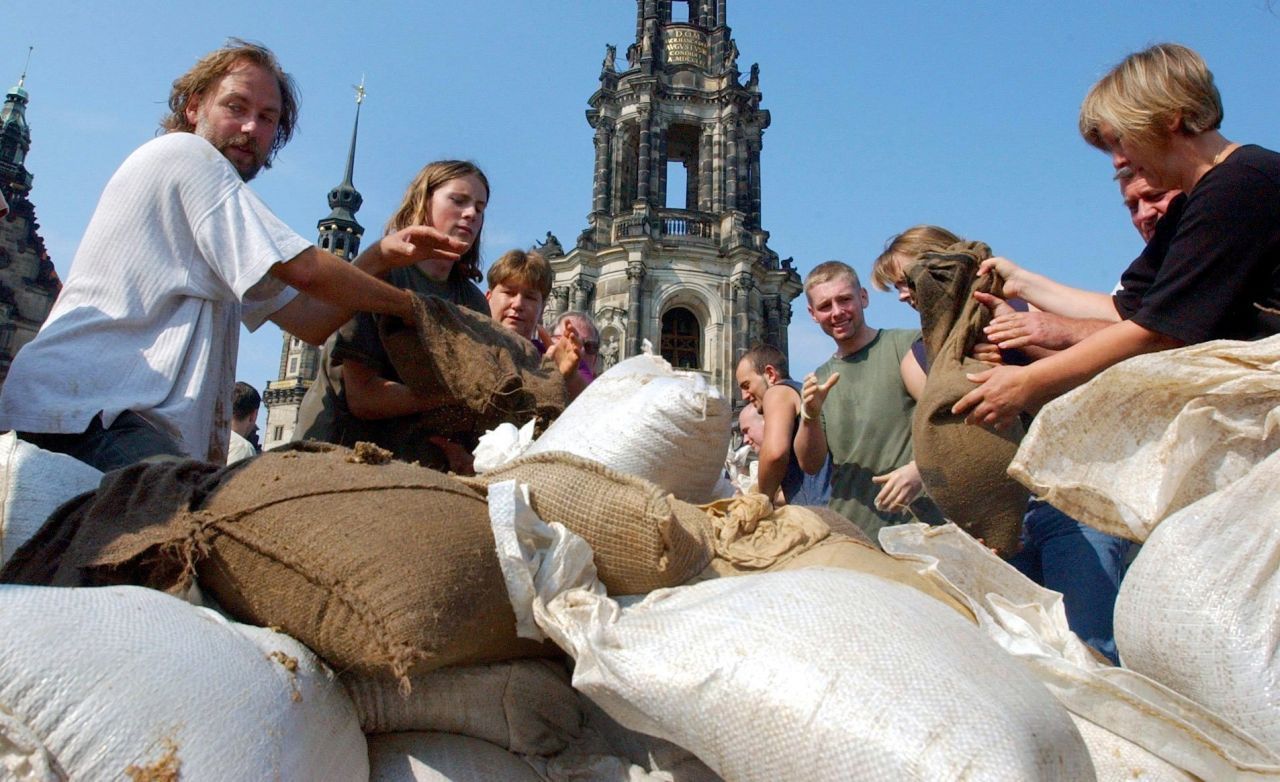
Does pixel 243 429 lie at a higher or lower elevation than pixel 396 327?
lower

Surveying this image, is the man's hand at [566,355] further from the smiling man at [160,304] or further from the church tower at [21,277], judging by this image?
the church tower at [21,277]

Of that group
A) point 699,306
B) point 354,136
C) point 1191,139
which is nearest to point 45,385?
point 1191,139

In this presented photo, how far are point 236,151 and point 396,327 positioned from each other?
0.55 meters

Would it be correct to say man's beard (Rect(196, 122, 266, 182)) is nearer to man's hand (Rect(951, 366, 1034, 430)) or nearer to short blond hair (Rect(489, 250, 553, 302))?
short blond hair (Rect(489, 250, 553, 302))

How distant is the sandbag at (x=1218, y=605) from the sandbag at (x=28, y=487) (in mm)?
1603

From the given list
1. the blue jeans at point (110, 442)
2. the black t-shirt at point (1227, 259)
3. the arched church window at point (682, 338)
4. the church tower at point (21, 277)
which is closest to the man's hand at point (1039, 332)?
the black t-shirt at point (1227, 259)

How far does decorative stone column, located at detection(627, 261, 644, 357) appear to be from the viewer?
852 inches

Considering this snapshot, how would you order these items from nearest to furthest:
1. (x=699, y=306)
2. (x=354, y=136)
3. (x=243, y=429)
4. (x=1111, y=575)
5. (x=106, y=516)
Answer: (x=106, y=516)
(x=1111, y=575)
(x=243, y=429)
(x=699, y=306)
(x=354, y=136)

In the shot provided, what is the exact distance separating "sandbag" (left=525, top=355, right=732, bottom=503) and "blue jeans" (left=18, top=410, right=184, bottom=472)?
70 centimetres

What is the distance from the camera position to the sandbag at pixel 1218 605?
1.15 metres

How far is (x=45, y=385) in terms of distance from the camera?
1642mm

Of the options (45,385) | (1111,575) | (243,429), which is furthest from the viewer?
(243,429)

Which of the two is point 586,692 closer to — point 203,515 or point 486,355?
point 203,515

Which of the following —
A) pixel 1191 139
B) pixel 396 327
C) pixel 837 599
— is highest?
pixel 1191 139
